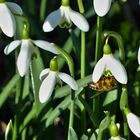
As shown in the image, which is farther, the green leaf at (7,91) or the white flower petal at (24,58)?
the green leaf at (7,91)

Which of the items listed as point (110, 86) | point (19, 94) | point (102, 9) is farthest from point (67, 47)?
point (102, 9)

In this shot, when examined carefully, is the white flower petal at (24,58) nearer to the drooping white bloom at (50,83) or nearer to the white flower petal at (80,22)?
the drooping white bloom at (50,83)

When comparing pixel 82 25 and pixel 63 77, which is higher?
pixel 82 25

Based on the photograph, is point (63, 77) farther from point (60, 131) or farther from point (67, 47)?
point (60, 131)

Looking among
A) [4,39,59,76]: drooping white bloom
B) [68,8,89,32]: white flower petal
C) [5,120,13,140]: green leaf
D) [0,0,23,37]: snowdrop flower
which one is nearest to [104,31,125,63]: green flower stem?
[68,8,89,32]: white flower petal

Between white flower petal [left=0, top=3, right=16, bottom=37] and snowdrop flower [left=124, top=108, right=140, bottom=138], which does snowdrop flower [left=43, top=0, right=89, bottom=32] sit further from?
snowdrop flower [left=124, top=108, right=140, bottom=138]

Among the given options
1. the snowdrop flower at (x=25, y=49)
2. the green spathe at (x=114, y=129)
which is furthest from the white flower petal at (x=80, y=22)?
the green spathe at (x=114, y=129)

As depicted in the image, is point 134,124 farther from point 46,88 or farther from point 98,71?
point 46,88
